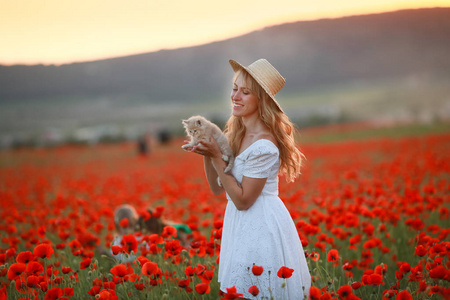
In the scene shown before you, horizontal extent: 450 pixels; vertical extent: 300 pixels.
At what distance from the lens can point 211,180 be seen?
302 cm

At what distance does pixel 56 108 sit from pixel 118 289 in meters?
141

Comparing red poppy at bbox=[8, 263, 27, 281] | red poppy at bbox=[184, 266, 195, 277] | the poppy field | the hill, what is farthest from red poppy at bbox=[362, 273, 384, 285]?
the hill

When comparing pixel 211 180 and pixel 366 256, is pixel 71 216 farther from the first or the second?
pixel 366 256

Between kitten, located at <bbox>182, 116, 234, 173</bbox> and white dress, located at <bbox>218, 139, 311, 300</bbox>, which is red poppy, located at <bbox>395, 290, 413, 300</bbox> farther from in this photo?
kitten, located at <bbox>182, 116, 234, 173</bbox>

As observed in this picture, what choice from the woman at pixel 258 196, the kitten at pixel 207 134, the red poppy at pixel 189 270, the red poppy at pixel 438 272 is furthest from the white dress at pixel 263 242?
the red poppy at pixel 438 272

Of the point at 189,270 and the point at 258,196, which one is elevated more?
the point at 258,196

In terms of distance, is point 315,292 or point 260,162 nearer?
point 315,292

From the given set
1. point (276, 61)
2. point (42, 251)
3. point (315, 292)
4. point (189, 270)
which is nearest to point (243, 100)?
point (189, 270)

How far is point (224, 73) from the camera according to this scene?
159 metres

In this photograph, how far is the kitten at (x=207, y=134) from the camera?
277 centimetres

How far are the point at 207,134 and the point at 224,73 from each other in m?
159

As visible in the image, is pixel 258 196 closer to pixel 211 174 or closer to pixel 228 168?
pixel 228 168

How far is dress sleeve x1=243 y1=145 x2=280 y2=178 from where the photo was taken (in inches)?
104

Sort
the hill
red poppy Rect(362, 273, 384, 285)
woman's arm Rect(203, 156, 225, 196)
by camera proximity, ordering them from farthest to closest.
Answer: the hill, woman's arm Rect(203, 156, 225, 196), red poppy Rect(362, 273, 384, 285)
